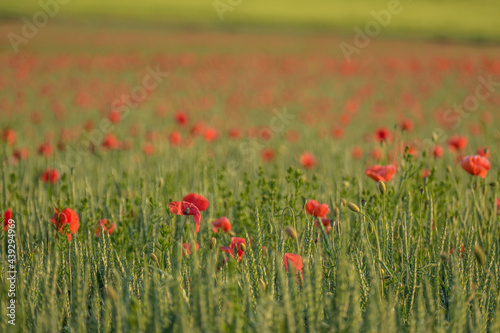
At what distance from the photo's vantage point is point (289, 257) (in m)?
1.24

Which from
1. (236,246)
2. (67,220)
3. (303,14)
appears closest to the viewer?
(236,246)

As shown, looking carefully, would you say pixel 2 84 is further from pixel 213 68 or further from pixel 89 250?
pixel 89 250

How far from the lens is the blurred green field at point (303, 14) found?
21016 millimetres

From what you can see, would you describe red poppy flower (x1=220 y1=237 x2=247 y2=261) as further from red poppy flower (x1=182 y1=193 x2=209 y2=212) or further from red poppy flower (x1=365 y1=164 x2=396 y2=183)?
red poppy flower (x1=365 y1=164 x2=396 y2=183)

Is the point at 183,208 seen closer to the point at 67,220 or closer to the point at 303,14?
the point at 67,220

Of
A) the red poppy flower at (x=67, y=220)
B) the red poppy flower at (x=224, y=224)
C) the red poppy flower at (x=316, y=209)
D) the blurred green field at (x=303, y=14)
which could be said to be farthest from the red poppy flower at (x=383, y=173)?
the blurred green field at (x=303, y=14)

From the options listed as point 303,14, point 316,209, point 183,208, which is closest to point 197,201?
point 183,208

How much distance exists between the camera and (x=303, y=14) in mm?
26172

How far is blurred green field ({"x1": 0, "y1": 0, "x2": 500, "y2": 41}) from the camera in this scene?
68.9 feet

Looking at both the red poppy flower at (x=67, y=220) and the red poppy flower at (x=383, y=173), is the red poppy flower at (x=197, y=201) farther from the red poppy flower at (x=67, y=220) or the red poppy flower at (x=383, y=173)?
the red poppy flower at (x=383, y=173)

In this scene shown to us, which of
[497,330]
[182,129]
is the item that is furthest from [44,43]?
[497,330]

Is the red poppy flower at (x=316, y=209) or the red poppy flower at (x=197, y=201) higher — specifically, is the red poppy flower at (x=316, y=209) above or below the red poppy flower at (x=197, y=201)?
below

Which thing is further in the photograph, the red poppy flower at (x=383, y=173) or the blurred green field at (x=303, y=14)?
the blurred green field at (x=303, y=14)

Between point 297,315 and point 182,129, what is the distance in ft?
15.0
